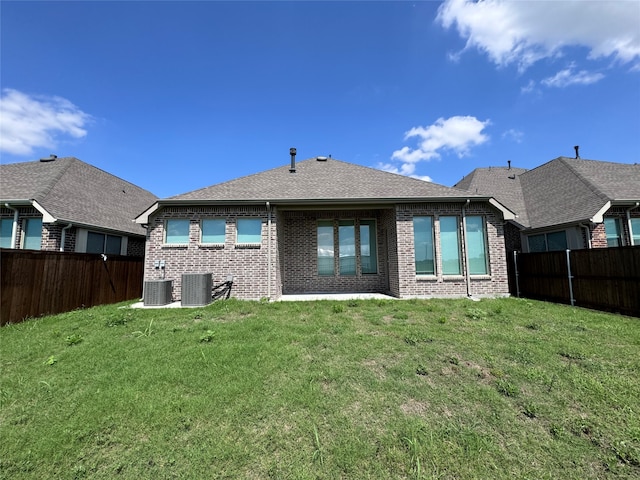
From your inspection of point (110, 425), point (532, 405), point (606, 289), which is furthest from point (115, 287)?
point (606, 289)

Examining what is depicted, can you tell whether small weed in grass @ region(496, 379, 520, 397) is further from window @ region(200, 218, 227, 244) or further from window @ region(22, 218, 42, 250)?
window @ region(22, 218, 42, 250)

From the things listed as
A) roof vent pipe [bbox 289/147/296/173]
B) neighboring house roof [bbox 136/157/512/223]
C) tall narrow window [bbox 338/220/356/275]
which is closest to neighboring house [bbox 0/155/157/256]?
neighboring house roof [bbox 136/157/512/223]

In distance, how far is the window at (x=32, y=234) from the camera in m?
10.1

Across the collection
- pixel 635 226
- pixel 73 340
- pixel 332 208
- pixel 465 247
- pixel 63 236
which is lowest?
pixel 73 340

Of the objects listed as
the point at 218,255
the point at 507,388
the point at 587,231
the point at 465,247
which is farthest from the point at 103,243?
the point at 587,231

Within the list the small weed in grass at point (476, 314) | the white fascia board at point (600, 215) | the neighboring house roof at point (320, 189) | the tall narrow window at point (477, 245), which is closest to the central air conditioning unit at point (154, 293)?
the neighboring house roof at point (320, 189)

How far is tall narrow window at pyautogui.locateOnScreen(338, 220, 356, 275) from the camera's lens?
36.9 ft

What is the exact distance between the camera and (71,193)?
1174 cm

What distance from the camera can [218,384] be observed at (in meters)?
3.51

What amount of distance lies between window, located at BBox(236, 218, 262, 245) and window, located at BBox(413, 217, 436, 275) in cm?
561

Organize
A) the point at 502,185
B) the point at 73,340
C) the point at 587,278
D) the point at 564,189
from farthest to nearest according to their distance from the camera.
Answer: the point at 502,185, the point at 564,189, the point at 587,278, the point at 73,340

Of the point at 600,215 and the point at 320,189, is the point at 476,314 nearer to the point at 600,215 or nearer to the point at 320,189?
the point at 320,189

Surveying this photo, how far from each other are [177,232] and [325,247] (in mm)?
5591

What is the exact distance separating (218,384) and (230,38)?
1110 cm
